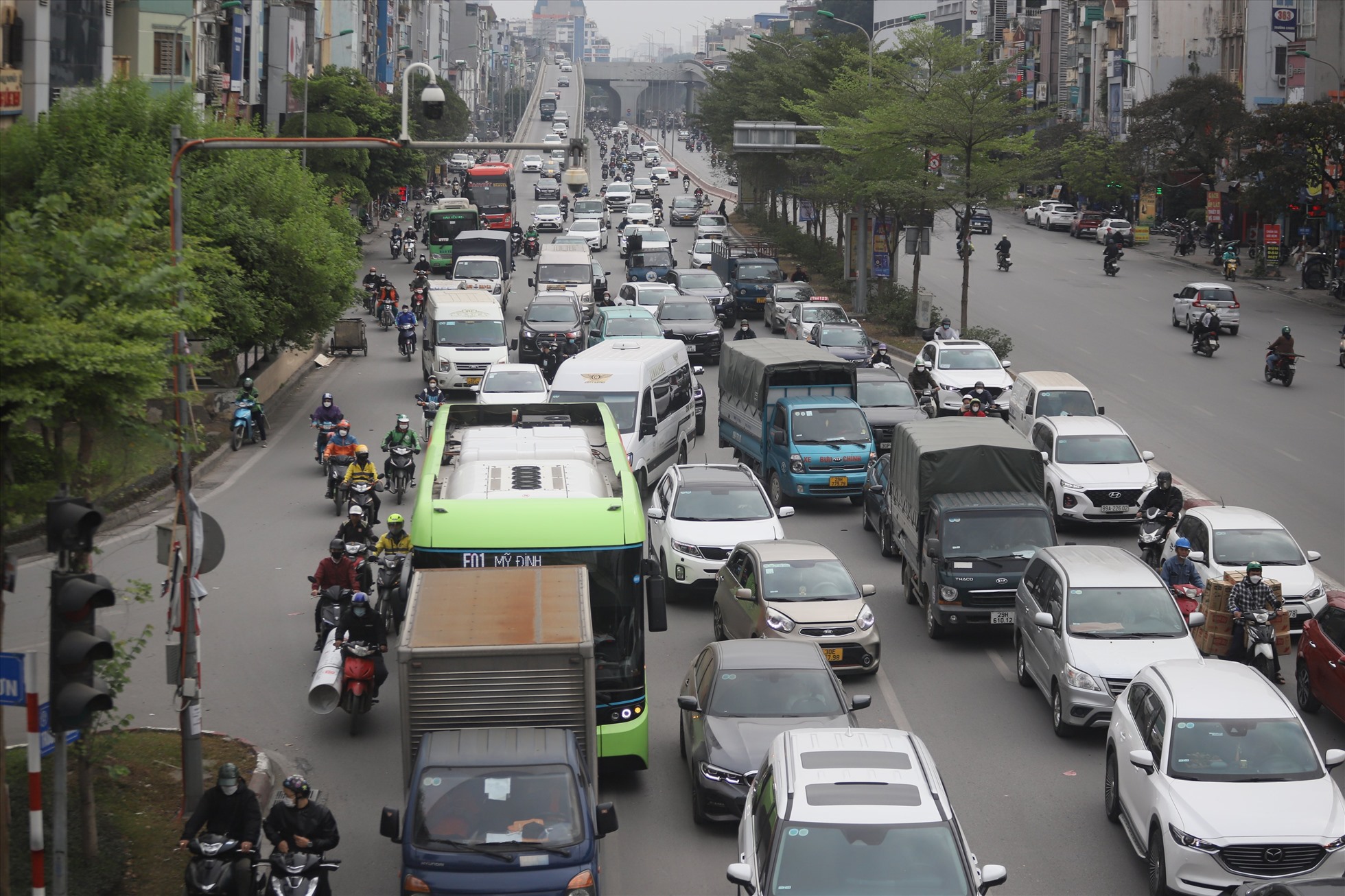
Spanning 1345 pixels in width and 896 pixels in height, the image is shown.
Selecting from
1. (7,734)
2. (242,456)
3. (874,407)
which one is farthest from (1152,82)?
(7,734)

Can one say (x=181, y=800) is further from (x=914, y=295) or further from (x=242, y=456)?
(x=914, y=295)

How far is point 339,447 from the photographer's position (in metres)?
26.0

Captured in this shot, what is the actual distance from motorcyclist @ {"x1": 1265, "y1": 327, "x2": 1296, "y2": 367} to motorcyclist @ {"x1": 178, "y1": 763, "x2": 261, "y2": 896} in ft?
108

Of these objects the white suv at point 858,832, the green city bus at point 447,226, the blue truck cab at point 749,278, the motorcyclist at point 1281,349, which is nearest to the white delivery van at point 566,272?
the blue truck cab at point 749,278

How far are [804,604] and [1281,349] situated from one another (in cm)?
2497

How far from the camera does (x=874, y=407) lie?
3027cm

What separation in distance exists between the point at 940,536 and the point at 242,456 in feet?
53.3

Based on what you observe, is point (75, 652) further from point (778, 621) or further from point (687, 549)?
point (687, 549)

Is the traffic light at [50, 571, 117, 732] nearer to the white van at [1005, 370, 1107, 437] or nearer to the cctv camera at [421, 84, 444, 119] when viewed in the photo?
the cctv camera at [421, 84, 444, 119]

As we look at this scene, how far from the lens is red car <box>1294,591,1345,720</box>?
15.6 m

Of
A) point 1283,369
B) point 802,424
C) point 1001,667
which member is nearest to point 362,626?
point 1001,667

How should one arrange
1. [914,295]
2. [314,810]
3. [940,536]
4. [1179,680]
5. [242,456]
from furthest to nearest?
[914,295] < [242,456] < [940,536] < [1179,680] < [314,810]

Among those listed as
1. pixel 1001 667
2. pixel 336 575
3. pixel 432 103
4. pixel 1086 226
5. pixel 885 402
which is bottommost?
pixel 1001 667

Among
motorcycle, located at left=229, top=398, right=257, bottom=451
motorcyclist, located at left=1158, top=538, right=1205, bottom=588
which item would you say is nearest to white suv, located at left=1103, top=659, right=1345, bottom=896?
motorcyclist, located at left=1158, top=538, right=1205, bottom=588
